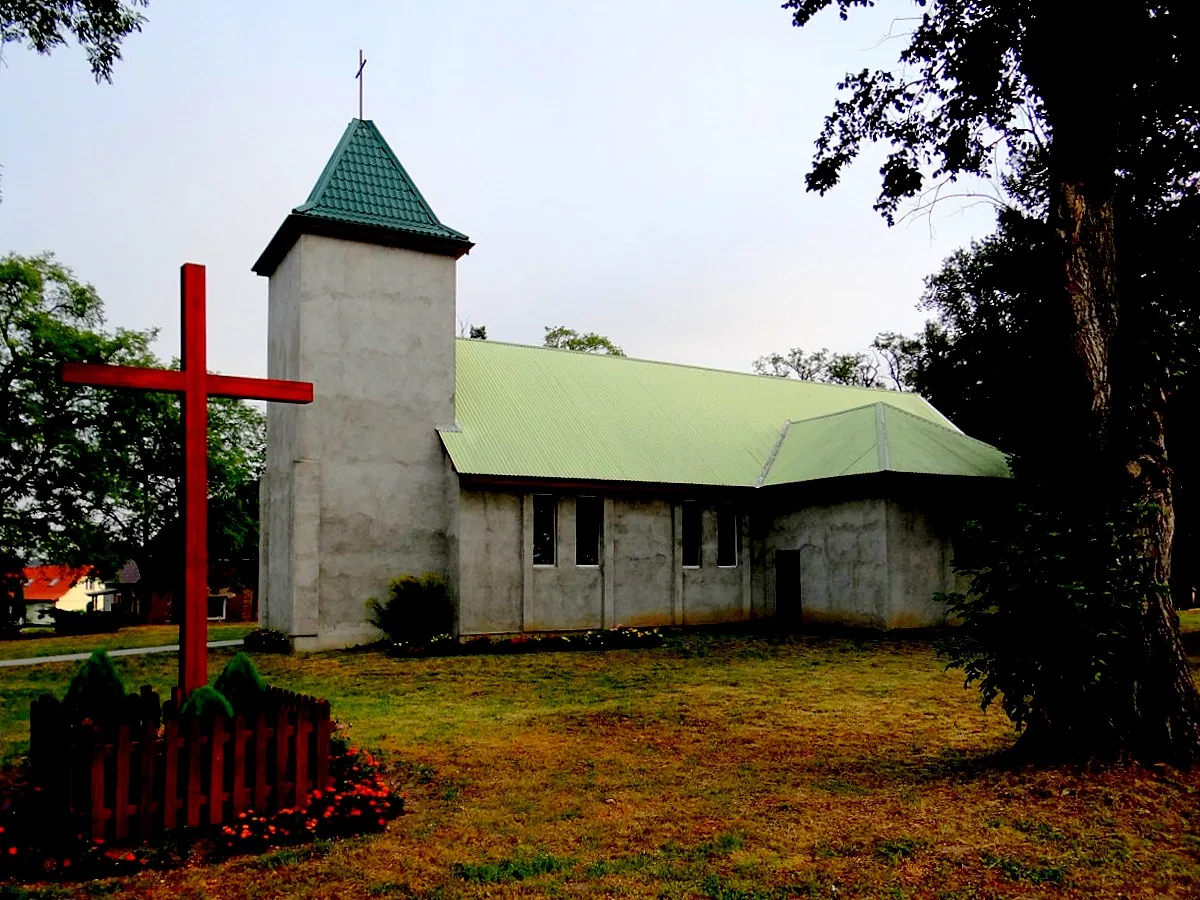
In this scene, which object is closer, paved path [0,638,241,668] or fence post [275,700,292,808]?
fence post [275,700,292,808]

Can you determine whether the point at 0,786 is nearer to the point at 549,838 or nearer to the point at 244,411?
the point at 549,838

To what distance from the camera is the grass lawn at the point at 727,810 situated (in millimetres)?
5785

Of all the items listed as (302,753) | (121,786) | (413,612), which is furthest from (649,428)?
(121,786)

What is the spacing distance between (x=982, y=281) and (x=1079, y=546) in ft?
63.8

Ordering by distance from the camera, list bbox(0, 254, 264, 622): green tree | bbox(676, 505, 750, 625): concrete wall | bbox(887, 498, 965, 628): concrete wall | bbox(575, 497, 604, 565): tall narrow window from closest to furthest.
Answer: bbox(887, 498, 965, 628): concrete wall
bbox(575, 497, 604, 565): tall narrow window
bbox(676, 505, 750, 625): concrete wall
bbox(0, 254, 264, 622): green tree

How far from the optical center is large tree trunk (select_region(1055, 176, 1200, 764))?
8227 millimetres

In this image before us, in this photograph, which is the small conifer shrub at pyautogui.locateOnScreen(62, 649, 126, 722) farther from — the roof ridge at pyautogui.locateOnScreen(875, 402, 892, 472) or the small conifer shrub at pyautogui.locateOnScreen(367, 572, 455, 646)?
the roof ridge at pyautogui.locateOnScreen(875, 402, 892, 472)

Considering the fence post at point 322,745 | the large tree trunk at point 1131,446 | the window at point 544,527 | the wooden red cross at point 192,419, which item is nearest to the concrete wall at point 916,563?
the window at point 544,527

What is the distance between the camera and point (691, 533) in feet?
84.2

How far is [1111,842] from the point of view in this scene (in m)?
6.41

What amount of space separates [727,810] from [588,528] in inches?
655

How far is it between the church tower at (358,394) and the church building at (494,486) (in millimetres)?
50

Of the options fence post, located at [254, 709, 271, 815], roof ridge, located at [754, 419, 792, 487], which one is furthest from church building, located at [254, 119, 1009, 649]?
fence post, located at [254, 709, 271, 815]

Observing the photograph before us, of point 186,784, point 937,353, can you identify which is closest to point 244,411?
point 937,353
